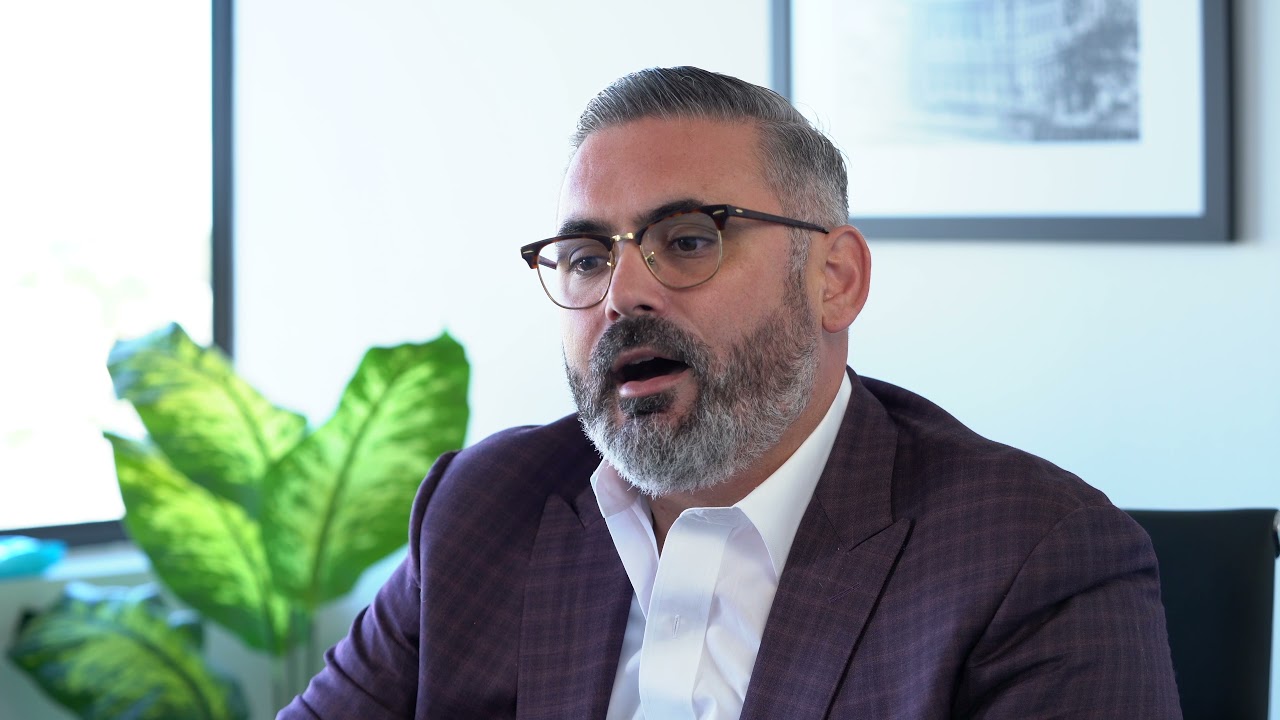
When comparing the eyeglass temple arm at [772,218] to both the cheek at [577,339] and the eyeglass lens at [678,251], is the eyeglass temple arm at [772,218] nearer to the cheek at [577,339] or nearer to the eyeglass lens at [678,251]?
the eyeglass lens at [678,251]

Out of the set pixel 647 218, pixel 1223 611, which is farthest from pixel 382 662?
pixel 1223 611

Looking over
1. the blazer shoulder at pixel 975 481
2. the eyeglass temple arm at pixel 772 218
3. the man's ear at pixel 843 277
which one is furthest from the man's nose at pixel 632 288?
the blazer shoulder at pixel 975 481

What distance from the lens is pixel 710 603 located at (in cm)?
132

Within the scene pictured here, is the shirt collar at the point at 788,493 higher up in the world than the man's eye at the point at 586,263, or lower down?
lower down

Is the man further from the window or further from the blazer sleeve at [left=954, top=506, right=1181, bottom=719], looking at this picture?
the window

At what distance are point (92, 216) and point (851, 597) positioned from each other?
2399 millimetres

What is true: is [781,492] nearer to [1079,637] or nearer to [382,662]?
[1079,637]

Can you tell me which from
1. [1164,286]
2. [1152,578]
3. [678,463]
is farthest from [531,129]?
[1152,578]

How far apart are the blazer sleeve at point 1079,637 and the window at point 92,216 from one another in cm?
235

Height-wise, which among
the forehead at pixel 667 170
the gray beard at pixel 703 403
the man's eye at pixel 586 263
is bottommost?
the gray beard at pixel 703 403

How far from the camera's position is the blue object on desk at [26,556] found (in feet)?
8.24

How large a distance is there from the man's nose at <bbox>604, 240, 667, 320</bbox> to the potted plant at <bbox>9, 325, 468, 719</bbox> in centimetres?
113

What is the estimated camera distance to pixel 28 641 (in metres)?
2.39

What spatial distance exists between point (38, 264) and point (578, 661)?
214 cm
